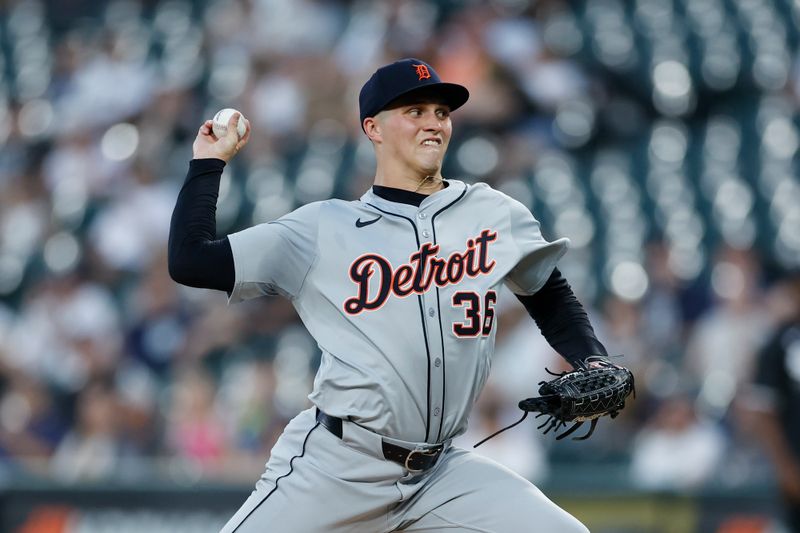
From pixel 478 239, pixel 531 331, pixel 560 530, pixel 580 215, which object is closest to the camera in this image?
pixel 560 530

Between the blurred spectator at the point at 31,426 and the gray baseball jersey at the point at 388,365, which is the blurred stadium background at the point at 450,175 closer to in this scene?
the blurred spectator at the point at 31,426

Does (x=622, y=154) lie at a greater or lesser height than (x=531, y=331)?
greater

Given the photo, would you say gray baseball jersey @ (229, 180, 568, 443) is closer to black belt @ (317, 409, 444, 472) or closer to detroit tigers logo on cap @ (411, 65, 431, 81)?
black belt @ (317, 409, 444, 472)

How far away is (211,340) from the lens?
8086 millimetres

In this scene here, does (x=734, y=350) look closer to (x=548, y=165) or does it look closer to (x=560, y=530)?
(x=548, y=165)

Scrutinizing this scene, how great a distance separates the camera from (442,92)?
3404 millimetres

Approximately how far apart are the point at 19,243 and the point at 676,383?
5.38m

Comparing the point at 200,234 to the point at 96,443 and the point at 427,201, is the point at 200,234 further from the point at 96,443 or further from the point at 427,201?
the point at 96,443

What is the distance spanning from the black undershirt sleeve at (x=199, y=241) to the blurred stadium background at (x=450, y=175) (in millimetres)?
2961

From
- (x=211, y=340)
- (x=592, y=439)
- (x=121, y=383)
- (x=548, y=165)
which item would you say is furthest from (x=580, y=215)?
(x=121, y=383)

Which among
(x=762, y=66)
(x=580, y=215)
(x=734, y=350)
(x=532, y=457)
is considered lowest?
(x=532, y=457)

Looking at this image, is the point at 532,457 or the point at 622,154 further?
the point at 622,154

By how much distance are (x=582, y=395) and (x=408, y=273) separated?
20.9 inches

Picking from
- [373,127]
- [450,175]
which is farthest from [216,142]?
[450,175]
